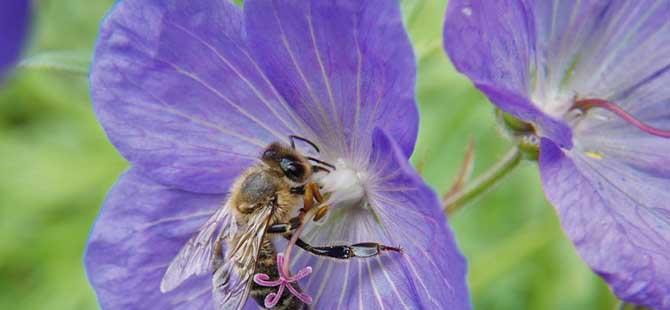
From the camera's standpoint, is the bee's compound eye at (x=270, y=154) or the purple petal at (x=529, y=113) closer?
the purple petal at (x=529, y=113)

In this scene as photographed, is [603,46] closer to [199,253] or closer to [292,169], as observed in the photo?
[292,169]

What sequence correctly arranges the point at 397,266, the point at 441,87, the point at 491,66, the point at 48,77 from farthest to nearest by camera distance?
1. the point at 48,77
2. the point at 441,87
3. the point at 397,266
4. the point at 491,66

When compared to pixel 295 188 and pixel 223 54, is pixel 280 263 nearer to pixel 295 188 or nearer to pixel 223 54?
pixel 295 188

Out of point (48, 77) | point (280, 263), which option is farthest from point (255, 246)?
point (48, 77)

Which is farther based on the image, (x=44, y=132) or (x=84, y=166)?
(x=44, y=132)

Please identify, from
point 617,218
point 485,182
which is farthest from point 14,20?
point 617,218

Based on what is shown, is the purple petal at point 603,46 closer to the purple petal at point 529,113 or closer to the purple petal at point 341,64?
the purple petal at point 529,113

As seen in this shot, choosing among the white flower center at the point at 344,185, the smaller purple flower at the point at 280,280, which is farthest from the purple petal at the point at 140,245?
the white flower center at the point at 344,185
